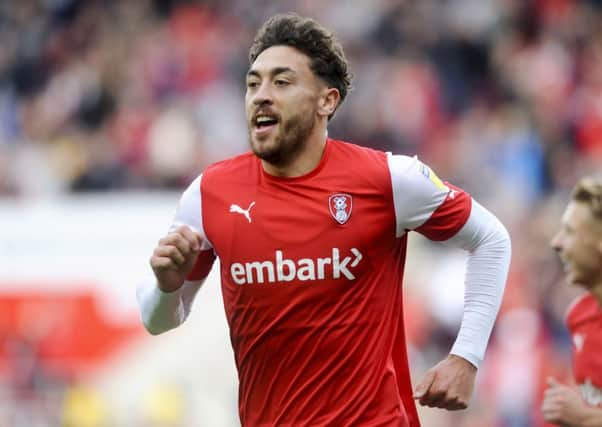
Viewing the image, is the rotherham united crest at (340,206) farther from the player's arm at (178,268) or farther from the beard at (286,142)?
the player's arm at (178,268)

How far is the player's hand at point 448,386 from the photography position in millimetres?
5727

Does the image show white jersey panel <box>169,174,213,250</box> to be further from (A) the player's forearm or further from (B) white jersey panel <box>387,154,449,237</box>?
(B) white jersey panel <box>387,154,449,237</box>

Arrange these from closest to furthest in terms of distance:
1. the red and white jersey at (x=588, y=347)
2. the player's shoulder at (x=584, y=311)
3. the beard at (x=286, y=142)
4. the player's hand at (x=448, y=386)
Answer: the player's hand at (x=448, y=386) < the beard at (x=286, y=142) < the red and white jersey at (x=588, y=347) < the player's shoulder at (x=584, y=311)

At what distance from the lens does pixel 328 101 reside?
19.9 feet

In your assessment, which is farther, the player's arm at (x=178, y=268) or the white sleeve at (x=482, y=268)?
the white sleeve at (x=482, y=268)

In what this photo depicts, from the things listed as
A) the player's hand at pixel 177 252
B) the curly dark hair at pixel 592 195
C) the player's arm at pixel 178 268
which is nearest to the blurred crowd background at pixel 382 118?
the curly dark hair at pixel 592 195

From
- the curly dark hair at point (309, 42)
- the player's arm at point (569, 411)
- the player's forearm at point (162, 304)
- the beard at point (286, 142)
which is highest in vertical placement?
the curly dark hair at point (309, 42)

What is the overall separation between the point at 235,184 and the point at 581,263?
1439 mm

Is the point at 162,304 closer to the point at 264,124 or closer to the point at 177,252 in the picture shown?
the point at 177,252

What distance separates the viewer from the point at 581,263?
239 inches

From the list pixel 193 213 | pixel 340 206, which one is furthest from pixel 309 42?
pixel 193 213

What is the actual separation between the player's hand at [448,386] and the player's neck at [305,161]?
37.0 inches

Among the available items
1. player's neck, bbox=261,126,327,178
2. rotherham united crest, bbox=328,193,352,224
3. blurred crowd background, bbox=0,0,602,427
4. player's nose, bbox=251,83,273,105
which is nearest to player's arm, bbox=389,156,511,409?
rotherham united crest, bbox=328,193,352,224

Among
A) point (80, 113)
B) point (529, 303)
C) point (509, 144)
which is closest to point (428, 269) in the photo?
point (529, 303)
